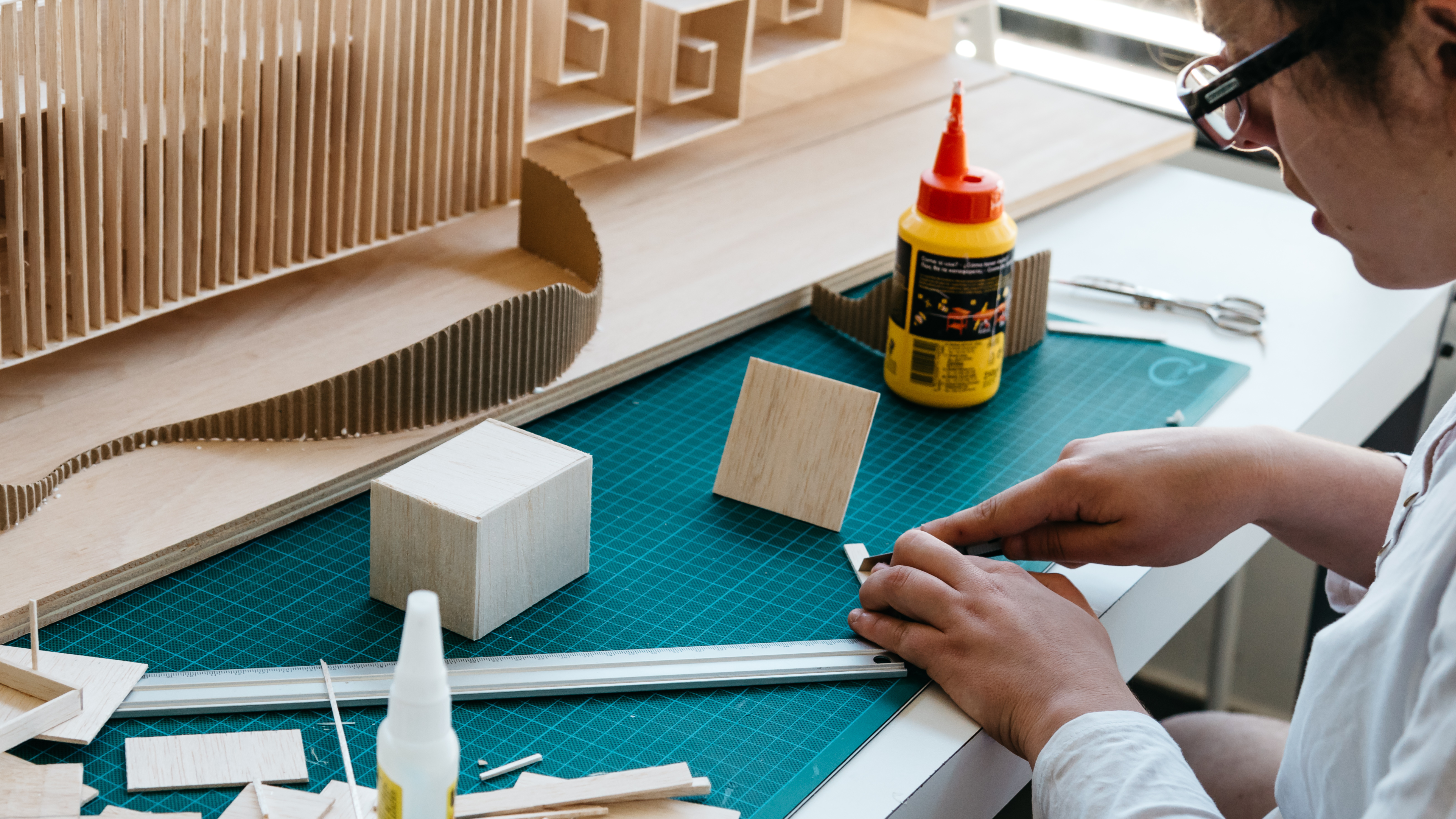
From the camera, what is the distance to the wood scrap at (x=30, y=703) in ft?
2.33

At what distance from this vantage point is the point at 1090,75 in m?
2.13

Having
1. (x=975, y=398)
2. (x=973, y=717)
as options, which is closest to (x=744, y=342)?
(x=975, y=398)

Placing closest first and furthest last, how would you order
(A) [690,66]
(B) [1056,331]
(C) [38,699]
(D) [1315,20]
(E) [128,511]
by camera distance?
(D) [1315,20] → (C) [38,699] → (E) [128,511] → (B) [1056,331] → (A) [690,66]

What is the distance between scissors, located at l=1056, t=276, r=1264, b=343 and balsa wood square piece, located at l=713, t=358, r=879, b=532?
497 millimetres

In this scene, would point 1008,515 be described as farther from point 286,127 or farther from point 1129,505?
point 286,127

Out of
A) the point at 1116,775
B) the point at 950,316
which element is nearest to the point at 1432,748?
the point at 1116,775

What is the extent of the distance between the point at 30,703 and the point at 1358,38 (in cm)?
78

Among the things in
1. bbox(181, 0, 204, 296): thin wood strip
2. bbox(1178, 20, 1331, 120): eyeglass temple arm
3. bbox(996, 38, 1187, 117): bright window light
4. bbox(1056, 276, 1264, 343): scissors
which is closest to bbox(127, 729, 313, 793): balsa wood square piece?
bbox(181, 0, 204, 296): thin wood strip

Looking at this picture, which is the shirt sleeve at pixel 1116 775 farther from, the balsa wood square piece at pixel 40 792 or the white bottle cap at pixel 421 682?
the balsa wood square piece at pixel 40 792

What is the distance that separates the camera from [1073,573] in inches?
38.1

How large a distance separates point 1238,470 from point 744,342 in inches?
19.0

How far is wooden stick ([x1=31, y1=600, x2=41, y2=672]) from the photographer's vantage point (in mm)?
758

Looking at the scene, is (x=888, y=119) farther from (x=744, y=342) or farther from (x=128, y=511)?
(x=128, y=511)

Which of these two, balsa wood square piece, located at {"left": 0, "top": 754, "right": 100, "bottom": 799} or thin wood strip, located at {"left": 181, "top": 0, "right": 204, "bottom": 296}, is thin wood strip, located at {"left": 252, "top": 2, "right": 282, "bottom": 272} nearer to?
thin wood strip, located at {"left": 181, "top": 0, "right": 204, "bottom": 296}
